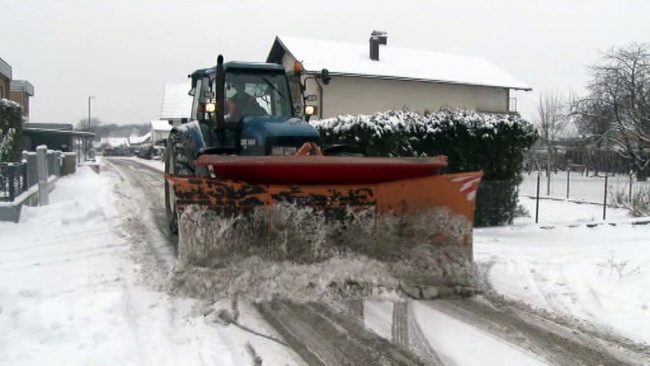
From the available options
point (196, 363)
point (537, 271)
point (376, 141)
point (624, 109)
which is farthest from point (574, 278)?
point (624, 109)

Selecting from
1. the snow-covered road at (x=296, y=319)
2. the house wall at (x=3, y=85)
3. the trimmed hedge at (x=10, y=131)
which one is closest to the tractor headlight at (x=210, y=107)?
the snow-covered road at (x=296, y=319)

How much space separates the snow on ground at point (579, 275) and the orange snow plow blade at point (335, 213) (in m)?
0.87

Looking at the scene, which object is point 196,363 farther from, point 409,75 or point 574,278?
point 409,75

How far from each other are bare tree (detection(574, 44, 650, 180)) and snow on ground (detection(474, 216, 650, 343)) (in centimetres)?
2824

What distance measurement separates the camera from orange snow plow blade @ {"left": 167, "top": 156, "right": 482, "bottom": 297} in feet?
18.7

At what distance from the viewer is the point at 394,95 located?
30.2m

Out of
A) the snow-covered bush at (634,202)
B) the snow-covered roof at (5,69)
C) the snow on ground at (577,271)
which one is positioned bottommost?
the snow on ground at (577,271)

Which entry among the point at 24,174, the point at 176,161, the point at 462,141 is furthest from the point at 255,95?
the point at 24,174

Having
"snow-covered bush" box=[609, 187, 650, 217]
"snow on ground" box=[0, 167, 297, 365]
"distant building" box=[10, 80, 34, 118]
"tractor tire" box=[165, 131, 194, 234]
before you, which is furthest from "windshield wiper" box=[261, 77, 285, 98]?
"distant building" box=[10, 80, 34, 118]

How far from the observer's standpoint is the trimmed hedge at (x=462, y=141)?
35.4 feet

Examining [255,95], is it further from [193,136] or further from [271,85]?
[193,136]

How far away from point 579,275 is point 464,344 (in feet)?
8.74

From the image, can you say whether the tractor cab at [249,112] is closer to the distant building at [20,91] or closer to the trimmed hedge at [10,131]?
the trimmed hedge at [10,131]

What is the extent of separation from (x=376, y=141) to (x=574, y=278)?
4.98 m
